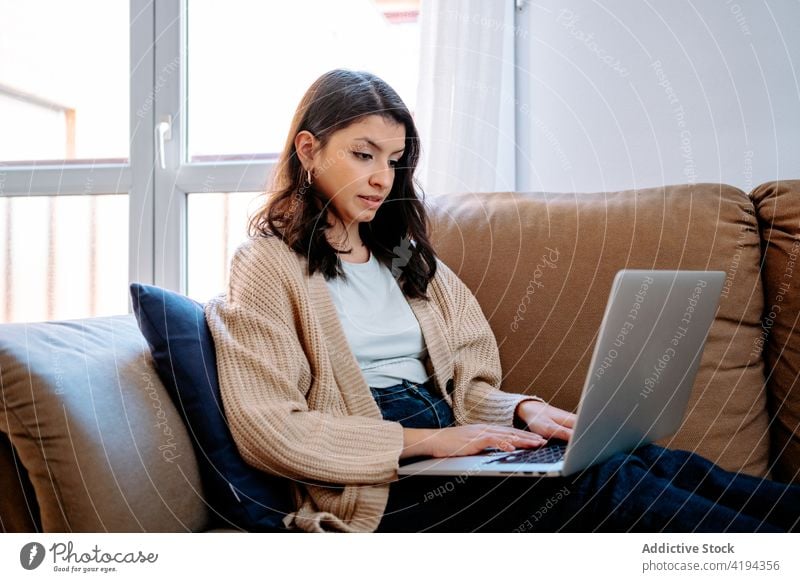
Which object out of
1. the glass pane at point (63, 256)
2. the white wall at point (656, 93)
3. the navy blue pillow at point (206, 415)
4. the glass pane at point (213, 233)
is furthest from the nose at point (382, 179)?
the glass pane at point (63, 256)

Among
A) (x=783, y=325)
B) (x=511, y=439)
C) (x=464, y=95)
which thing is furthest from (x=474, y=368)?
(x=464, y=95)

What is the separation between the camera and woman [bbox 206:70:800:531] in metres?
0.98

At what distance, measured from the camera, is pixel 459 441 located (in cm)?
107

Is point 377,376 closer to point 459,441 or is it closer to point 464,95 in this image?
point 459,441

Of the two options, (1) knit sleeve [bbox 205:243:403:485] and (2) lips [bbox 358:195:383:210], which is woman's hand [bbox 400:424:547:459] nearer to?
(1) knit sleeve [bbox 205:243:403:485]

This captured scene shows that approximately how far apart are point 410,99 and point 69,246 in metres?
1.06

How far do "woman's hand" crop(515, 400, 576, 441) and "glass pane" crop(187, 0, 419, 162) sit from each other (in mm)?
1185

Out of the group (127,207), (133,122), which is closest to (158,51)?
(133,122)

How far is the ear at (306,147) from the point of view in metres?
1.29

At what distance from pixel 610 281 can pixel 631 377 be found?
0.44 metres

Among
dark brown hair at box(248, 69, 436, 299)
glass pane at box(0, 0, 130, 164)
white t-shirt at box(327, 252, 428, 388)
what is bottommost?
white t-shirt at box(327, 252, 428, 388)

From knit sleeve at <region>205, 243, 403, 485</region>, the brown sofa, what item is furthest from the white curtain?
knit sleeve at <region>205, 243, 403, 485</region>

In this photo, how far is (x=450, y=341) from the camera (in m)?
1.34
